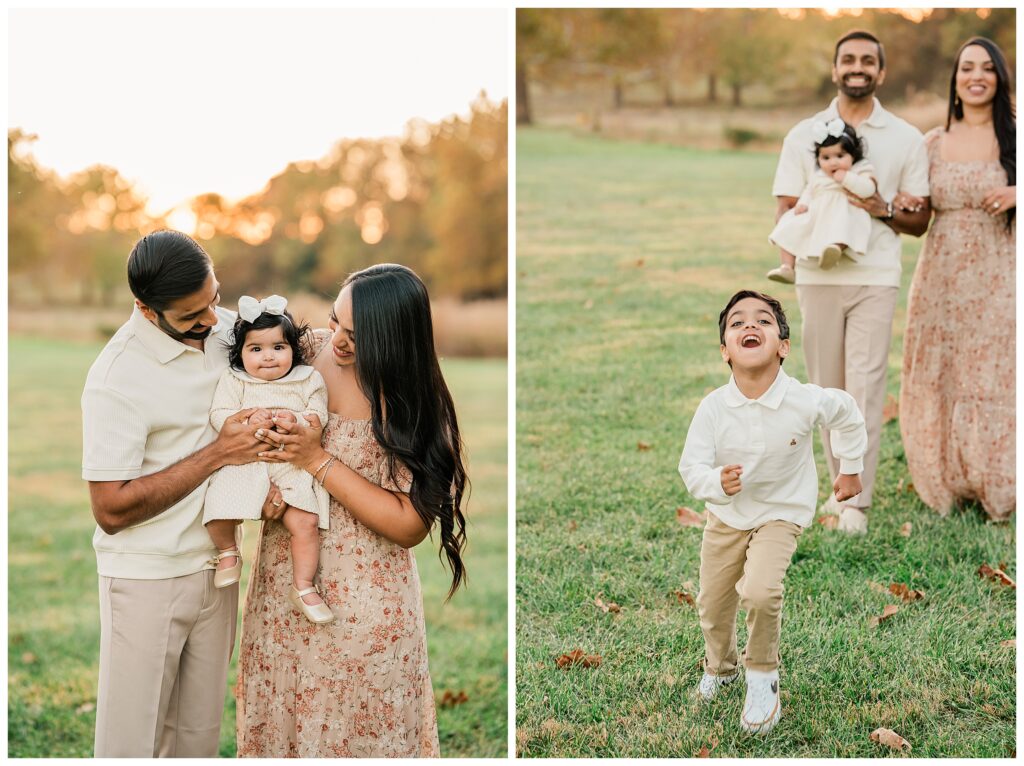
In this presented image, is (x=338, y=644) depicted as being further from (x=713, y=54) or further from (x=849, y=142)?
(x=713, y=54)

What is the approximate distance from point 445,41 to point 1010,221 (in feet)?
25.6

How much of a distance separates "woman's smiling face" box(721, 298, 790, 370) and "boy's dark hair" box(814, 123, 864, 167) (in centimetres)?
140

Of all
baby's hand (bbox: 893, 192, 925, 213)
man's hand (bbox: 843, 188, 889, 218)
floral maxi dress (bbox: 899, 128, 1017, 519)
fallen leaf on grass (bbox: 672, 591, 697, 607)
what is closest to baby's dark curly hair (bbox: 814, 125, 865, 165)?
man's hand (bbox: 843, 188, 889, 218)

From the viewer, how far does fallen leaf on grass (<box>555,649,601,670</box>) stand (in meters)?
3.53

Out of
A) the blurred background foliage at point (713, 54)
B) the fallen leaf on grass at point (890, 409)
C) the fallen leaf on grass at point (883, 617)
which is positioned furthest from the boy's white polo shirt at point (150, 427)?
the blurred background foliage at point (713, 54)

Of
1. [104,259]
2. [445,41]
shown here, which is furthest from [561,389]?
[104,259]

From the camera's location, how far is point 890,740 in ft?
10.2

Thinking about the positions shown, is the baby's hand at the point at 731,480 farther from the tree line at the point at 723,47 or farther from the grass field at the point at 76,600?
the tree line at the point at 723,47

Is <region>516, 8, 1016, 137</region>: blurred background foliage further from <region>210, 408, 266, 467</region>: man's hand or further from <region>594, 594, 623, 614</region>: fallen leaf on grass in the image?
<region>210, 408, 266, 467</region>: man's hand

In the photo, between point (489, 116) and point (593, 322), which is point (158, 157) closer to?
point (489, 116)

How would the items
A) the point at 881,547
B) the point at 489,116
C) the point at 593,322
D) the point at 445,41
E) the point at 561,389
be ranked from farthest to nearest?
the point at 489,116 → the point at 445,41 → the point at 593,322 → the point at 561,389 → the point at 881,547

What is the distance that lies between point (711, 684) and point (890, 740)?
53cm

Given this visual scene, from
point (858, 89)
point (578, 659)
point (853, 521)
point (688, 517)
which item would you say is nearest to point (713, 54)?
point (858, 89)

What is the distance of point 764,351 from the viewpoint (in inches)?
107
